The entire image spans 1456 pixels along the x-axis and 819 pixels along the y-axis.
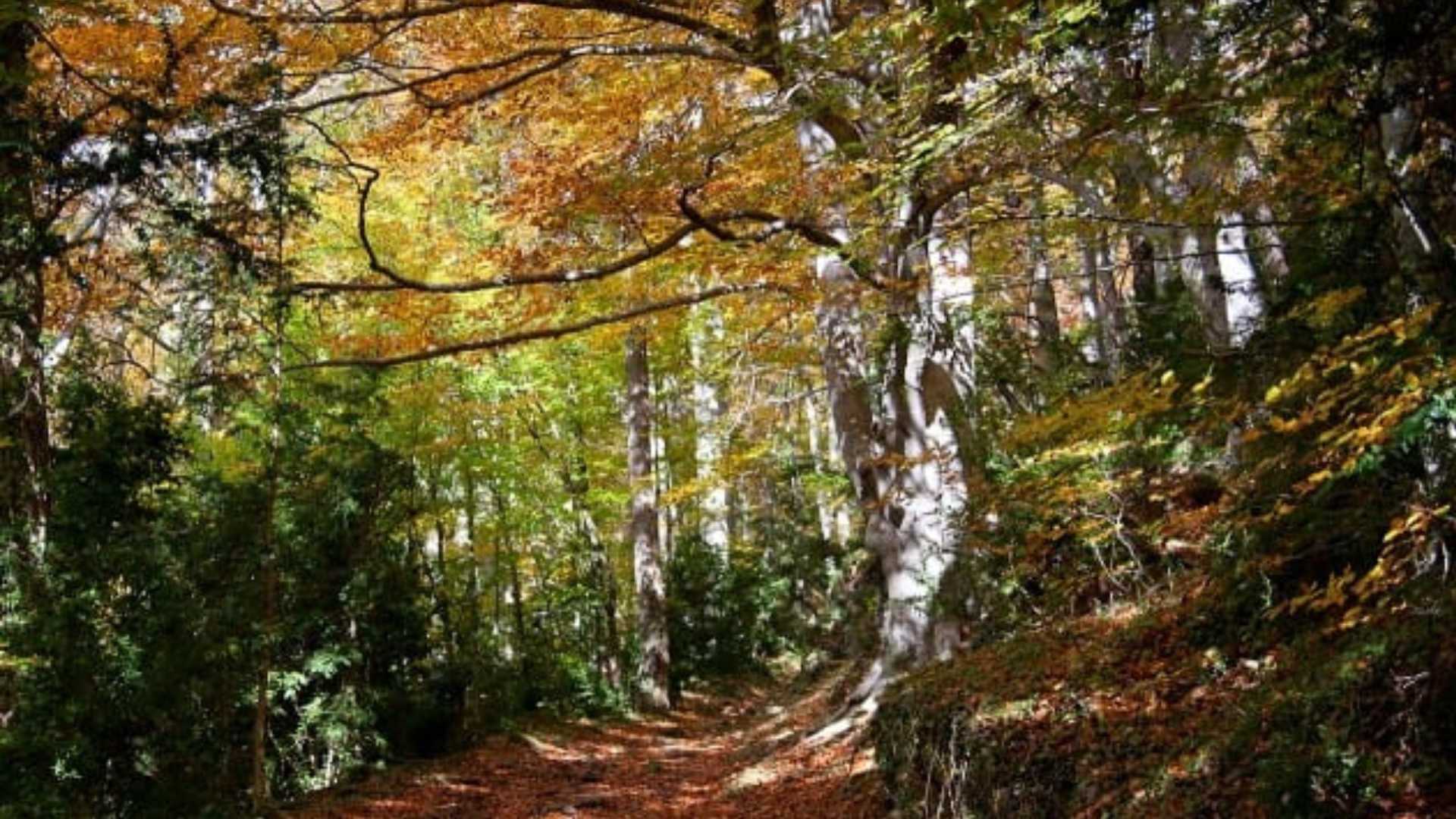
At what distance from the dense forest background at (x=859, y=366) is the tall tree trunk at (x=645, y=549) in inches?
62.7

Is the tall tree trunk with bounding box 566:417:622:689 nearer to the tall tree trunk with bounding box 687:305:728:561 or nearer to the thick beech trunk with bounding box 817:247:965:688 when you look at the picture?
the tall tree trunk with bounding box 687:305:728:561

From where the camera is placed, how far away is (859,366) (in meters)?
10.0

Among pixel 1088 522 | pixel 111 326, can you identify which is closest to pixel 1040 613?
pixel 1088 522

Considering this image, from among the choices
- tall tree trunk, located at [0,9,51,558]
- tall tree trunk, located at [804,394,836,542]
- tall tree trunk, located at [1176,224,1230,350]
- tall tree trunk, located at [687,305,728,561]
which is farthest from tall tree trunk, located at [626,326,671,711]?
tall tree trunk, located at [0,9,51,558]

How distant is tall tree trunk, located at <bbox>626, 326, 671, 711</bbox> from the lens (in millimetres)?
15516

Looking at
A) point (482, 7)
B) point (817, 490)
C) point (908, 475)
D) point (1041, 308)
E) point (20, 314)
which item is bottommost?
point (908, 475)

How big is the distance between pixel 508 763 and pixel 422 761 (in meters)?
0.95

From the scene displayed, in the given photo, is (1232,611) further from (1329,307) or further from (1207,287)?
(1207,287)

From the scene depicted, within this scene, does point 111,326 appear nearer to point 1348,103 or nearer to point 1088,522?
point 1088,522

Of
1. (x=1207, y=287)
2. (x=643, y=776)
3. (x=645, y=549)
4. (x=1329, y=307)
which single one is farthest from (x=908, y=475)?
(x=645, y=549)

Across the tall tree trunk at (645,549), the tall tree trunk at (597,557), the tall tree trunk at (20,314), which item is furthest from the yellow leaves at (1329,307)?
A: the tall tree trunk at (597,557)

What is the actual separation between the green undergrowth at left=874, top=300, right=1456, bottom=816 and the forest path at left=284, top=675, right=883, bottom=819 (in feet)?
5.41

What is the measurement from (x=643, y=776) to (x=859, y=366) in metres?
4.91

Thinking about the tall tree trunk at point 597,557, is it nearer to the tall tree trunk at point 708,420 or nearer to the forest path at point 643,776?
the forest path at point 643,776
